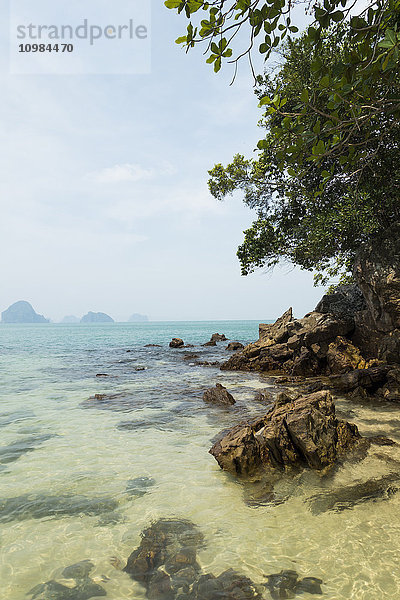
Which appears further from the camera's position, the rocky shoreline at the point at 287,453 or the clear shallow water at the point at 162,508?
the clear shallow water at the point at 162,508

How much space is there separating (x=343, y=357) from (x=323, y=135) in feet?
38.9

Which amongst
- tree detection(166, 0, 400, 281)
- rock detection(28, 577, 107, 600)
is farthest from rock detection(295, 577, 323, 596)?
tree detection(166, 0, 400, 281)

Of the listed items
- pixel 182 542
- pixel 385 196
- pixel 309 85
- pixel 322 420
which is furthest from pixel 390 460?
pixel 309 85

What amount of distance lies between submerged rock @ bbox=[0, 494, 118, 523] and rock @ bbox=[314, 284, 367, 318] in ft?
52.4

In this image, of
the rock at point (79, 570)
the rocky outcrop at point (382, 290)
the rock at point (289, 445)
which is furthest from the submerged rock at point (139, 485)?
the rocky outcrop at point (382, 290)

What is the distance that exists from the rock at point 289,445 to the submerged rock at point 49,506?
2.45m

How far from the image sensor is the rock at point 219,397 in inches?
480

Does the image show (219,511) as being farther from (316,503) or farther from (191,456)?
(191,456)

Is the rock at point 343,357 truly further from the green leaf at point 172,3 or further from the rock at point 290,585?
the green leaf at point 172,3

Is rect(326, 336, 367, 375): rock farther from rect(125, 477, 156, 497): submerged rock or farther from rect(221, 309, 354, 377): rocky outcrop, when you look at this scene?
rect(125, 477, 156, 497): submerged rock

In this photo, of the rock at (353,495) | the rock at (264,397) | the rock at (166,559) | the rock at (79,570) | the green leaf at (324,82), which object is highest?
the green leaf at (324,82)

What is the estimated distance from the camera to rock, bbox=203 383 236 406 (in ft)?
40.0

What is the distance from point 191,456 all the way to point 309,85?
1509cm

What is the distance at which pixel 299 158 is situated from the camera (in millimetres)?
6484
